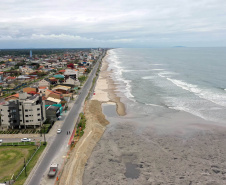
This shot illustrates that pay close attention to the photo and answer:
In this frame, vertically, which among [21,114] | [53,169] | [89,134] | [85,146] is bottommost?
[53,169]

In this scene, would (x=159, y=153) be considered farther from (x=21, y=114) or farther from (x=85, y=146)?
(x=21, y=114)

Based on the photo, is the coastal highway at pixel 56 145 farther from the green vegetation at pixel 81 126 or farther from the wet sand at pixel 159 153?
the wet sand at pixel 159 153

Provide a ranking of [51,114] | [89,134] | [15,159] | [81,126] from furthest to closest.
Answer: [51,114]
[81,126]
[89,134]
[15,159]

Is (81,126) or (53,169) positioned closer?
(53,169)

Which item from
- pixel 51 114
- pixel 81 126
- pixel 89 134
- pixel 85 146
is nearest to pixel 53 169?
pixel 85 146

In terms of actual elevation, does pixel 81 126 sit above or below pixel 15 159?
A: above

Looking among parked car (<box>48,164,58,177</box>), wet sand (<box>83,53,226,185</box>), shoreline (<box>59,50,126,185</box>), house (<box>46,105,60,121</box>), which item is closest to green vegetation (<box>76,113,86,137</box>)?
shoreline (<box>59,50,126,185</box>)

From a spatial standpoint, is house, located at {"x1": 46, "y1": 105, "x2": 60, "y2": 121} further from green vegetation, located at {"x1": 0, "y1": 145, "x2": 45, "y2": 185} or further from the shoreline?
green vegetation, located at {"x1": 0, "y1": 145, "x2": 45, "y2": 185}
